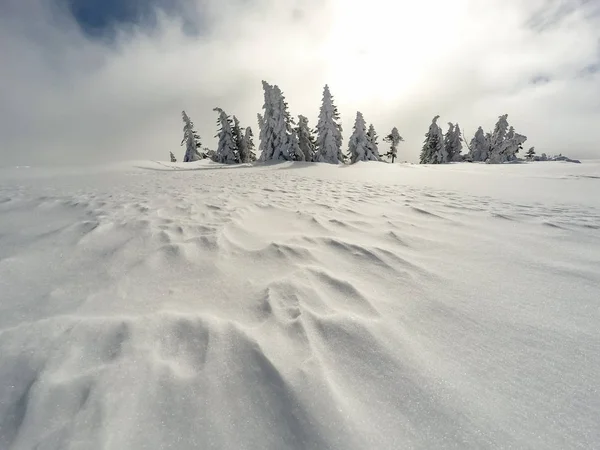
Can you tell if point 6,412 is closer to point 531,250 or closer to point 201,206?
point 201,206

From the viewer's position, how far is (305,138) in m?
30.5

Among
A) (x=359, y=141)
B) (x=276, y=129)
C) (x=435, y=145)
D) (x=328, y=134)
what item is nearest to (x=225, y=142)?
(x=276, y=129)

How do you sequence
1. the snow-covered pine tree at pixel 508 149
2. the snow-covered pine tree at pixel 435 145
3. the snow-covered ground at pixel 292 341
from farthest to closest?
the snow-covered pine tree at pixel 435 145, the snow-covered pine tree at pixel 508 149, the snow-covered ground at pixel 292 341

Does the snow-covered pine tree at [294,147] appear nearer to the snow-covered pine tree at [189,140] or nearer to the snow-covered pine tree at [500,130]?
the snow-covered pine tree at [189,140]

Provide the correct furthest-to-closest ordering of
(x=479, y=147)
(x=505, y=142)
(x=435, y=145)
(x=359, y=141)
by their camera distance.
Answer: (x=479, y=147) → (x=435, y=145) → (x=505, y=142) → (x=359, y=141)

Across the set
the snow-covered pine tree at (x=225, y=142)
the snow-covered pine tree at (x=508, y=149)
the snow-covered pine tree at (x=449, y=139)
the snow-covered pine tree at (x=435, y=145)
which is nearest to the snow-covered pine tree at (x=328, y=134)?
the snow-covered pine tree at (x=225, y=142)

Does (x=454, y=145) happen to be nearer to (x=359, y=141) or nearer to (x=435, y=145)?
(x=435, y=145)

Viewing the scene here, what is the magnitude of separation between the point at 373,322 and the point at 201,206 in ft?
11.9

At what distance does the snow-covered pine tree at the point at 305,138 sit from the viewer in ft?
98.5

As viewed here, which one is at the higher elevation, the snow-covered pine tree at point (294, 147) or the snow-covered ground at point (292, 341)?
the snow-covered pine tree at point (294, 147)

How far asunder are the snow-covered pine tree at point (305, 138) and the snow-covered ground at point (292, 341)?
96.1 feet

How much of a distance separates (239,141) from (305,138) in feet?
29.2

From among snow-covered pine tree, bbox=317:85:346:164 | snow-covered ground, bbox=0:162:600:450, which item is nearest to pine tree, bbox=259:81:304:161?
snow-covered pine tree, bbox=317:85:346:164

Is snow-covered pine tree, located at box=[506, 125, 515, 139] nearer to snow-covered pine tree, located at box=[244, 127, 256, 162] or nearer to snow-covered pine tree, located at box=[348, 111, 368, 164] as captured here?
snow-covered pine tree, located at box=[348, 111, 368, 164]
